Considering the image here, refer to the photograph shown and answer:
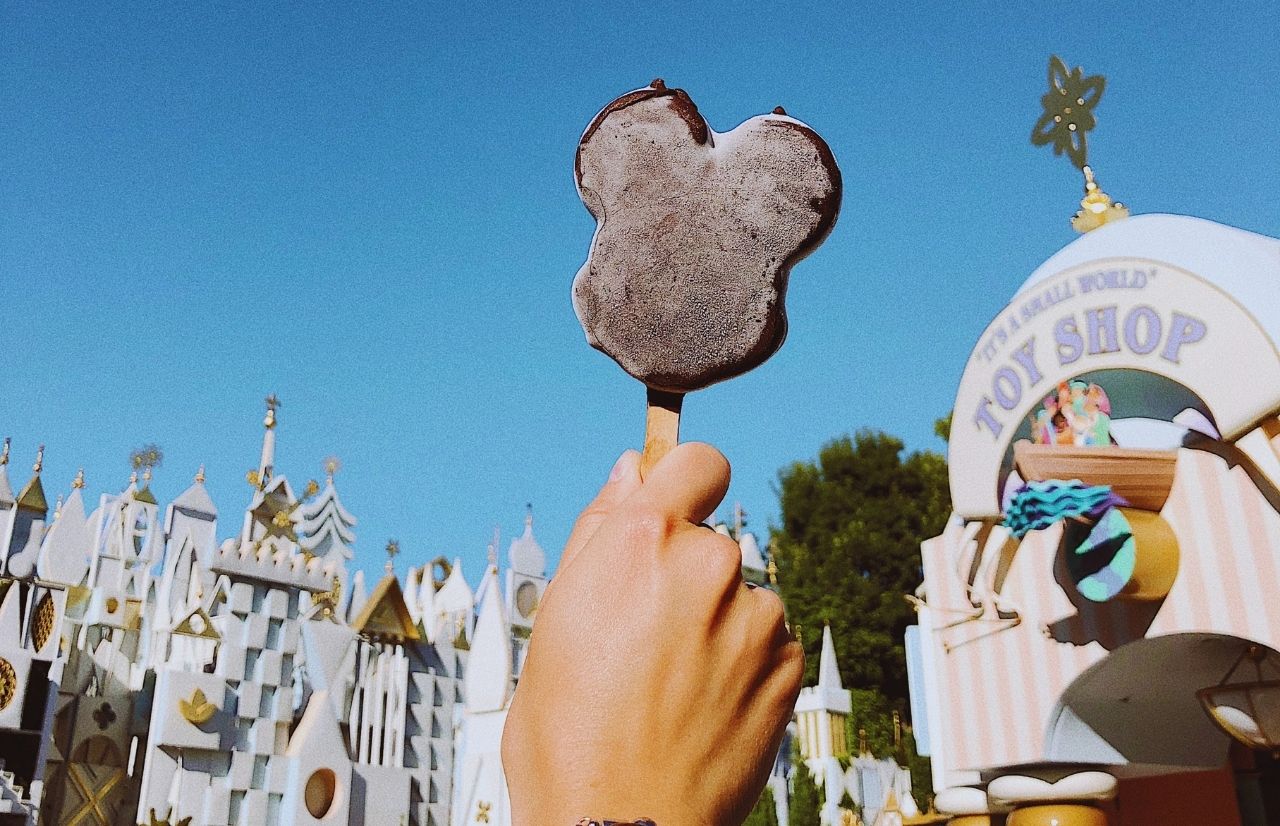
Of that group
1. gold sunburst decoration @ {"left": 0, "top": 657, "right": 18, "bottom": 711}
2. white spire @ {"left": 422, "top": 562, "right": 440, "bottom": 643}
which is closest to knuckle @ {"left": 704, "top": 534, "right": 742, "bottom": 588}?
gold sunburst decoration @ {"left": 0, "top": 657, "right": 18, "bottom": 711}

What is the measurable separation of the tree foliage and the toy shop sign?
1654cm

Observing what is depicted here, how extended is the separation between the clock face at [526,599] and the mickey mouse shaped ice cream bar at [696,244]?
41.1ft

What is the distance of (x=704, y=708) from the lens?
6.83 ft

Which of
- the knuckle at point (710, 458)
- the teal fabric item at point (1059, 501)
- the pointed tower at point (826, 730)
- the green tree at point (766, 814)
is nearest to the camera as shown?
the knuckle at point (710, 458)

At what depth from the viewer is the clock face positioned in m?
15.0

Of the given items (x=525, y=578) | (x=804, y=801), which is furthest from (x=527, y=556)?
(x=804, y=801)

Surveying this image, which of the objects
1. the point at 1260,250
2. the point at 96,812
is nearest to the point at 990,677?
the point at 1260,250

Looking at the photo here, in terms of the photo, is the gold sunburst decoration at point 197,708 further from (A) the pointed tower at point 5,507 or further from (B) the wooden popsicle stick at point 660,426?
(B) the wooden popsicle stick at point 660,426

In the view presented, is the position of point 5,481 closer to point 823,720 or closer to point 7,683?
point 7,683

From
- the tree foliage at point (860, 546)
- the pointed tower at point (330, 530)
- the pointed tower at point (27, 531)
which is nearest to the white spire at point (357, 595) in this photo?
the pointed tower at point (330, 530)

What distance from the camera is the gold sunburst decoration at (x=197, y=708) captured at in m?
12.4

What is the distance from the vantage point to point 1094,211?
11.0 meters

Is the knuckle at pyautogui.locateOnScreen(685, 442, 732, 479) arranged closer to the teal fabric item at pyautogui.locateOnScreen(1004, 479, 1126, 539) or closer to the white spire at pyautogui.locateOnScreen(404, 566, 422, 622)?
the teal fabric item at pyautogui.locateOnScreen(1004, 479, 1126, 539)

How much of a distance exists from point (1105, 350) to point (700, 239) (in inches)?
291
